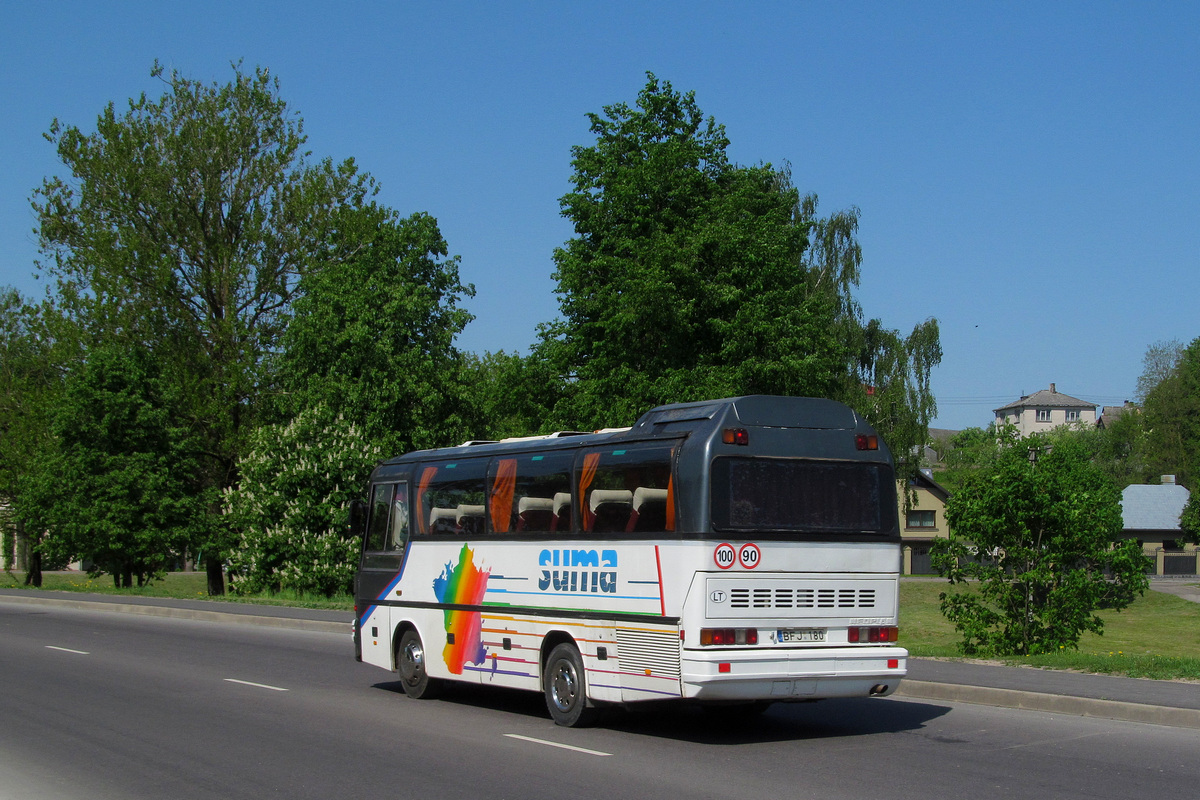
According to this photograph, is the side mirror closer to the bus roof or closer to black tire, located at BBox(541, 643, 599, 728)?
black tire, located at BBox(541, 643, 599, 728)

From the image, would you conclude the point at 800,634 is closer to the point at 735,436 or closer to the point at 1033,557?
the point at 735,436

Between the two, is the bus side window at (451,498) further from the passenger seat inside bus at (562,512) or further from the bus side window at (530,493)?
the passenger seat inside bus at (562,512)

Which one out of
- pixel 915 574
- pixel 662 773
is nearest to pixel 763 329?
pixel 662 773

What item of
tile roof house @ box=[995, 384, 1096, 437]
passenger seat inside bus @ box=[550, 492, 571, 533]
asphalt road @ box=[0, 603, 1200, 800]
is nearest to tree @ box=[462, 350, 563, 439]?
asphalt road @ box=[0, 603, 1200, 800]

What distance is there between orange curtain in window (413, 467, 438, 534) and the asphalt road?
2042 millimetres

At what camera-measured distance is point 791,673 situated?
10547 millimetres

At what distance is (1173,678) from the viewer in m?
13.2

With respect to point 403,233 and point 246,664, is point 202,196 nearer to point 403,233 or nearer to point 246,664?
point 403,233

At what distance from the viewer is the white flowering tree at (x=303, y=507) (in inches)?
1415

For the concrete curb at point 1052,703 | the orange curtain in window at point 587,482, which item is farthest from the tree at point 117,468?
the concrete curb at point 1052,703

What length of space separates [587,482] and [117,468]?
3754 centimetres

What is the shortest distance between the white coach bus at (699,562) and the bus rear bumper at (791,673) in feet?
0.04

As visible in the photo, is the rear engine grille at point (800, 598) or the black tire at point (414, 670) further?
the black tire at point (414, 670)

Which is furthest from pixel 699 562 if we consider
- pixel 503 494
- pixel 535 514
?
pixel 503 494
